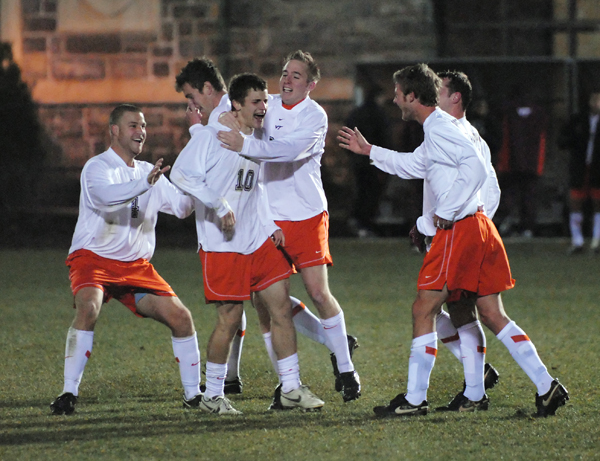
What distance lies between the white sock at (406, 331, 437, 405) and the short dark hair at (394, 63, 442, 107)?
1229 mm

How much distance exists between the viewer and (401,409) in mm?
5191

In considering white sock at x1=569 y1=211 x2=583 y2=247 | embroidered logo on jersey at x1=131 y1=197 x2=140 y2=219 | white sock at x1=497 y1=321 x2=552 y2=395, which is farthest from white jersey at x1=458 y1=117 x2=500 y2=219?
white sock at x1=569 y1=211 x2=583 y2=247

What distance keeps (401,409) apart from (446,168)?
127cm

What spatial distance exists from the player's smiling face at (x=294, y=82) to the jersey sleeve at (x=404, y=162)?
26.1 inches

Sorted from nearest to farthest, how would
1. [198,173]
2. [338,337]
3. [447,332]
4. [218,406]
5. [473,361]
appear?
1. [198,173]
2. [218,406]
3. [473,361]
4. [338,337]
5. [447,332]

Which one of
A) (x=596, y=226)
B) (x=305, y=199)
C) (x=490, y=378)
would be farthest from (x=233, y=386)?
(x=596, y=226)

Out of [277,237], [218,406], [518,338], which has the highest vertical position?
[277,237]

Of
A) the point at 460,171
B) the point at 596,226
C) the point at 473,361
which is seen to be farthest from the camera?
the point at 596,226

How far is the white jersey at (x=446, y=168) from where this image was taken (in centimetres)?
508

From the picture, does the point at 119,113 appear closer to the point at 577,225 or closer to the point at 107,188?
the point at 107,188

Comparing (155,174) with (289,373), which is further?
(289,373)

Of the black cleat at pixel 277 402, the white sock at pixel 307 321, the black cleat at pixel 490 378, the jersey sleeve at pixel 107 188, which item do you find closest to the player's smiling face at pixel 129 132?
the jersey sleeve at pixel 107 188

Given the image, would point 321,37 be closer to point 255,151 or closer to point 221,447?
point 255,151

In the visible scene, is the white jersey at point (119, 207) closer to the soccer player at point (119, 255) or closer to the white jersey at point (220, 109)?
the soccer player at point (119, 255)
